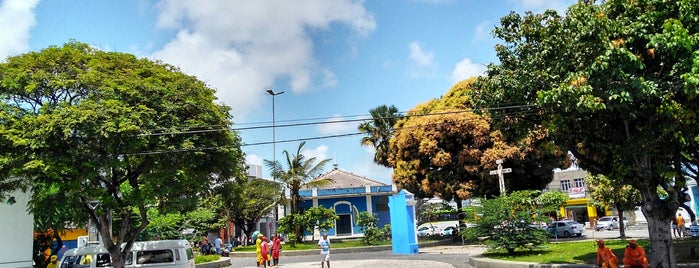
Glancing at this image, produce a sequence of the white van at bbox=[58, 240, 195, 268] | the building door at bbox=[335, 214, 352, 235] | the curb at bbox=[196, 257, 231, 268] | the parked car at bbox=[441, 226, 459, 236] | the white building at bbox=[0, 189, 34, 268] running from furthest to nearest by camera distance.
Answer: the building door at bbox=[335, 214, 352, 235] → the parked car at bbox=[441, 226, 459, 236] → the curb at bbox=[196, 257, 231, 268] → the white van at bbox=[58, 240, 195, 268] → the white building at bbox=[0, 189, 34, 268]

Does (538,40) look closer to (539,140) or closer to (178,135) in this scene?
(539,140)

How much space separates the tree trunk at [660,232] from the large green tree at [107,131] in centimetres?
1164

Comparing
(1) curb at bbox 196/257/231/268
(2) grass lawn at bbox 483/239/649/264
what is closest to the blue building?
(1) curb at bbox 196/257/231/268

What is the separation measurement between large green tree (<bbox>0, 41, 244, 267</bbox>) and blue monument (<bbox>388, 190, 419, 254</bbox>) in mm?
11776

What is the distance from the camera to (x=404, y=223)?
26984 mm

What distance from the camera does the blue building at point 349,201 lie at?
1853 inches

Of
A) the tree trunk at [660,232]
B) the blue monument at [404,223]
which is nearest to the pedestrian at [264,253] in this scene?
the blue monument at [404,223]

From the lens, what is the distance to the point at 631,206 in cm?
3028

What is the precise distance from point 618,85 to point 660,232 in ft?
14.8

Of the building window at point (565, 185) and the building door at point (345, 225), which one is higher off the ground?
the building window at point (565, 185)

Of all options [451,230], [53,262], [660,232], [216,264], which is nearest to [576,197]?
[451,230]

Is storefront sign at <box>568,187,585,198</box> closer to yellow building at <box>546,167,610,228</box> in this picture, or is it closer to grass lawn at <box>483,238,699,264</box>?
yellow building at <box>546,167,610,228</box>

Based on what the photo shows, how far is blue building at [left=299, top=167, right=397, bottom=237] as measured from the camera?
4706 cm

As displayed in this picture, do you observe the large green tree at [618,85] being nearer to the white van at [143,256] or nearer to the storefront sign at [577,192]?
the white van at [143,256]
